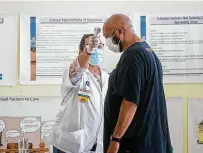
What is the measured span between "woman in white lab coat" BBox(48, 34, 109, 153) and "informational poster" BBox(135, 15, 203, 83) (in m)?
0.57

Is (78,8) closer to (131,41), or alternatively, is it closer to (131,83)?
(131,41)

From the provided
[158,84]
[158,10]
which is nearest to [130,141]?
[158,84]

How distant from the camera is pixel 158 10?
251 centimetres

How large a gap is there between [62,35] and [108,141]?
3.57ft

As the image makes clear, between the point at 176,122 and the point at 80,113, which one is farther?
the point at 176,122

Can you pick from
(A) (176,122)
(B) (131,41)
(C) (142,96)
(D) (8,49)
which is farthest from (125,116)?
(D) (8,49)

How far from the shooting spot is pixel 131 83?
1.56 m

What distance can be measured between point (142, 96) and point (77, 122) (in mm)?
608

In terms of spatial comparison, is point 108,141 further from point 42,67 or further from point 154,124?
point 42,67

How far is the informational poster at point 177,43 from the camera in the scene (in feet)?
8.16

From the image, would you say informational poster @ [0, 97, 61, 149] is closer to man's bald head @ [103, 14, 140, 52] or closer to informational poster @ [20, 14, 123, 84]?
informational poster @ [20, 14, 123, 84]

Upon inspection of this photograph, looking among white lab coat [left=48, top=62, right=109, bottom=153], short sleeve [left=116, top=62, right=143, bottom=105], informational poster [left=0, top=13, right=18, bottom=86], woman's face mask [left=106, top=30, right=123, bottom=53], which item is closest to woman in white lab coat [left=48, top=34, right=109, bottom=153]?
white lab coat [left=48, top=62, right=109, bottom=153]

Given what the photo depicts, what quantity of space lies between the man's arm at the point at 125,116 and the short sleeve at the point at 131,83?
3cm

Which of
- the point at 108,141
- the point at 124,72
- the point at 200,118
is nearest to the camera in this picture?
the point at 124,72
